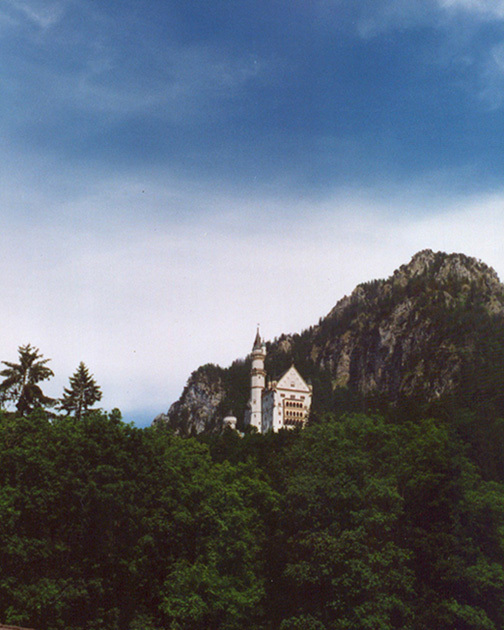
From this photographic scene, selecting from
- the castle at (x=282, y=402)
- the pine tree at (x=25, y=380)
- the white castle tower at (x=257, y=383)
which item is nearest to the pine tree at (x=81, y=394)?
the pine tree at (x=25, y=380)

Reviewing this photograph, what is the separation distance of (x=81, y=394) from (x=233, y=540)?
25.9m

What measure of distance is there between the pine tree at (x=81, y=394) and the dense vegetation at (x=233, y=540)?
1525cm

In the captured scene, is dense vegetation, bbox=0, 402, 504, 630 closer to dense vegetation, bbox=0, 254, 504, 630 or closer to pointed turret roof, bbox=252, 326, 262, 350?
dense vegetation, bbox=0, 254, 504, 630

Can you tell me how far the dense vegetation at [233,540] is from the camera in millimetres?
32375

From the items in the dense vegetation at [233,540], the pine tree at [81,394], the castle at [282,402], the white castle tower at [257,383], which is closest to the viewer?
the dense vegetation at [233,540]

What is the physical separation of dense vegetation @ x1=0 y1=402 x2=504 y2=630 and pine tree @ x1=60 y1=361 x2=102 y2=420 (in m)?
15.2

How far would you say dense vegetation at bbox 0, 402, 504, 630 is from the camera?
3238 centimetres

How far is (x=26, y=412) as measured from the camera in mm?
50344

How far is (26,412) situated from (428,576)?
3272 centimetres

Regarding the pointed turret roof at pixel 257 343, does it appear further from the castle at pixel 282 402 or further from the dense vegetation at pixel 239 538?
the dense vegetation at pixel 239 538

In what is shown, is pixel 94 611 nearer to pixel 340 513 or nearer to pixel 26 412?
pixel 340 513

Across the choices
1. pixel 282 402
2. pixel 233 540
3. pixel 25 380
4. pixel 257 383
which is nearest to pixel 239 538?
pixel 233 540

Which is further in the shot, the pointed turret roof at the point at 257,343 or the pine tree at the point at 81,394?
the pointed turret roof at the point at 257,343

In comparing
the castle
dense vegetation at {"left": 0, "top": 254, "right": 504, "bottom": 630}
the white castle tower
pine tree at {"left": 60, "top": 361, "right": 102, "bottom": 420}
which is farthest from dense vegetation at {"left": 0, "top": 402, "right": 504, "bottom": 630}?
the white castle tower
